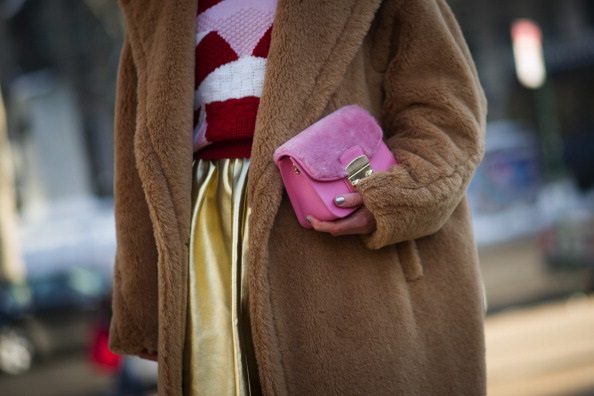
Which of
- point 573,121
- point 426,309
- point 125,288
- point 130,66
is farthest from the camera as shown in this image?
point 573,121

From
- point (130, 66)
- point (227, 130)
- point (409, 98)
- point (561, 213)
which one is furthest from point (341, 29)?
point (561, 213)

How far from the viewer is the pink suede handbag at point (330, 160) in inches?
56.2

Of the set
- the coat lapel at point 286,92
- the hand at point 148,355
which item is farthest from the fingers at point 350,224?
the hand at point 148,355

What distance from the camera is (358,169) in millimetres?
1484

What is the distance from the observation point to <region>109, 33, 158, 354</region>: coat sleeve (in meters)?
1.68

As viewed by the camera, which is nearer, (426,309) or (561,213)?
(426,309)

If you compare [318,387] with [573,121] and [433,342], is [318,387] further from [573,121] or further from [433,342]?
[573,121]

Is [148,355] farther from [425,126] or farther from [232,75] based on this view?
[425,126]

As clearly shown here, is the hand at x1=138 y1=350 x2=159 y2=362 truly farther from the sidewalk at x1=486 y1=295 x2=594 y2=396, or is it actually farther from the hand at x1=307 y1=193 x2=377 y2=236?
the sidewalk at x1=486 y1=295 x2=594 y2=396

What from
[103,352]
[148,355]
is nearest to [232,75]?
[148,355]

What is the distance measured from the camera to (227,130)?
157 cm

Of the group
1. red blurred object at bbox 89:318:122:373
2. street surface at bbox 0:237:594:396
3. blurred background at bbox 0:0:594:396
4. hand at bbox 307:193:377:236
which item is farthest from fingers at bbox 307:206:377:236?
blurred background at bbox 0:0:594:396

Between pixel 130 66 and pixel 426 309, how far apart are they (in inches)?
39.4

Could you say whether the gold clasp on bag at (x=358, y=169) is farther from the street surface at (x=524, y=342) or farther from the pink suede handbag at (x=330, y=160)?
the street surface at (x=524, y=342)
